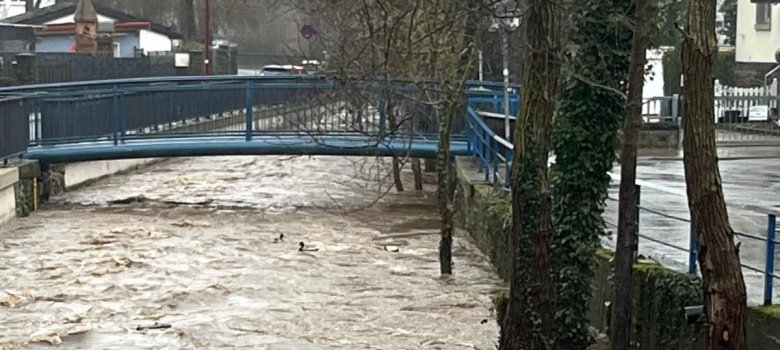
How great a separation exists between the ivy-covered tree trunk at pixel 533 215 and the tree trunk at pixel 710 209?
3.11 metres

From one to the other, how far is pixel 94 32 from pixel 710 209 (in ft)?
145

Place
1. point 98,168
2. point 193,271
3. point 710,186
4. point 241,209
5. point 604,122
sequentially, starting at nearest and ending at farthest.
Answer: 1. point 710,186
2. point 604,122
3. point 193,271
4. point 241,209
5. point 98,168

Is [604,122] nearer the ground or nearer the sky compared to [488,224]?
nearer the sky

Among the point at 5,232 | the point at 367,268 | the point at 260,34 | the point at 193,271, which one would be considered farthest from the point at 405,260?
the point at 260,34

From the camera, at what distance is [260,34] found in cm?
8519

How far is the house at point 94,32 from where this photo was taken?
161ft

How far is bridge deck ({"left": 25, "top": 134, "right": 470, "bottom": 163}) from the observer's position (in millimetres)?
25938

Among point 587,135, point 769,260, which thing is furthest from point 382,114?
point 769,260

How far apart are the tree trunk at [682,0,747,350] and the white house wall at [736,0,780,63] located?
3562cm

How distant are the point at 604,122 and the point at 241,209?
1497cm

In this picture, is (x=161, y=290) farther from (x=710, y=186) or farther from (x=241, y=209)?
(x=710, y=186)

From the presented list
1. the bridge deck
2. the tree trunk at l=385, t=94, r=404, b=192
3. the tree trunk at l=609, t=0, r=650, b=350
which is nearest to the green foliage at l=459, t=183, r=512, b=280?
the tree trunk at l=385, t=94, r=404, b=192

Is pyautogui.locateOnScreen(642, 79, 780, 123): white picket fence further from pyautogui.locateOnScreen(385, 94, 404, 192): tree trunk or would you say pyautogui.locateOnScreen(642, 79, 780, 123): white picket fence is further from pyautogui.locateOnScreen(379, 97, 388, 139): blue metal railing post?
pyautogui.locateOnScreen(379, 97, 388, 139): blue metal railing post

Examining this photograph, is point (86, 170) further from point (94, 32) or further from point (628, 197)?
point (628, 197)
